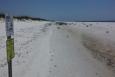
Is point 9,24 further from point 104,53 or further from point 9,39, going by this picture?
point 104,53

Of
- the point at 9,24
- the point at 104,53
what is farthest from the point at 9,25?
the point at 104,53

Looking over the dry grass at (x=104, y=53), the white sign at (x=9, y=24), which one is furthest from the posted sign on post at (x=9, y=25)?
the dry grass at (x=104, y=53)

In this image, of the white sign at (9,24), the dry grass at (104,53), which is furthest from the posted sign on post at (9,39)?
the dry grass at (104,53)

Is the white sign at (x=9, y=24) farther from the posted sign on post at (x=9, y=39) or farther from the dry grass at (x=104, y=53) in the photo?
the dry grass at (x=104, y=53)

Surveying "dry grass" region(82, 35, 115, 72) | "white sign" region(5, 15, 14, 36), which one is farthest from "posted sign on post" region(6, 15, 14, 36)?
"dry grass" region(82, 35, 115, 72)

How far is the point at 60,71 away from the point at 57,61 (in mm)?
1698

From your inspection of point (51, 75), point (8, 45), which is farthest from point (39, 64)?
point (8, 45)

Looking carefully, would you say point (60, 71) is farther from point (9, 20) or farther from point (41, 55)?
point (9, 20)

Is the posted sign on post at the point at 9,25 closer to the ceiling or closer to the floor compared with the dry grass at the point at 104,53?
closer to the ceiling

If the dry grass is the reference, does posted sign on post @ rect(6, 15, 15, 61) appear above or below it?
above

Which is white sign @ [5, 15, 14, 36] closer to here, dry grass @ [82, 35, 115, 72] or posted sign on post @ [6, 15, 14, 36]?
posted sign on post @ [6, 15, 14, 36]

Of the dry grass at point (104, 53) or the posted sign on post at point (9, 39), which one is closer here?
the posted sign on post at point (9, 39)

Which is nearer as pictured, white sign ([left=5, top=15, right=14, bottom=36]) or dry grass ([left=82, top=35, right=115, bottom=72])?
white sign ([left=5, top=15, right=14, bottom=36])

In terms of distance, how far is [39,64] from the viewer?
1038cm
